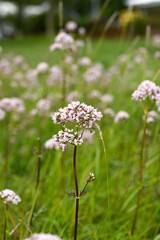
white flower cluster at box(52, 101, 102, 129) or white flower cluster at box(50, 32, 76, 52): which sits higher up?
white flower cluster at box(50, 32, 76, 52)

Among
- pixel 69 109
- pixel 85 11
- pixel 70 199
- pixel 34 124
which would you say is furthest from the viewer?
pixel 85 11

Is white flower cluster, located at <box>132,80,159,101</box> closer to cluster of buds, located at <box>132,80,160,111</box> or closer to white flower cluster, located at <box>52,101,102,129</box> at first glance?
cluster of buds, located at <box>132,80,160,111</box>

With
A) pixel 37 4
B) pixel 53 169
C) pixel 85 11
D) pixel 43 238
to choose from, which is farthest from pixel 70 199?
pixel 85 11

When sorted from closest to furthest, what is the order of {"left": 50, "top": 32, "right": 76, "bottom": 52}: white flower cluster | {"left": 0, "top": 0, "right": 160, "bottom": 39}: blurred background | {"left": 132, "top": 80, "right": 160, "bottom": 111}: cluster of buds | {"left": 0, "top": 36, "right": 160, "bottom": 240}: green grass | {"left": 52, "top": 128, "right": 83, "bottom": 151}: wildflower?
1. {"left": 52, "top": 128, "right": 83, "bottom": 151}: wildflower
2. {"left": 132, "top": 80, "right": 160, "bottom": 111}: cluster of buds
3. {"left": 0, "top": 36, "right": 160, "bottom": 240}: green grass
4. {"left": 50, "top": 32, "right": 76, "bottom": 52}: white flower cluster
5. {"left": 0, "top": 0, "right": 160, "bottom": 39}: blurred background

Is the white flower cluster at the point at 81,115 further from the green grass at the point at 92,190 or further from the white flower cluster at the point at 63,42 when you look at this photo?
the white flower cluster at the point at 63,42

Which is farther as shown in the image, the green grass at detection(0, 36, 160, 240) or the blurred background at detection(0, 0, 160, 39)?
the blurred background at detection(0, 0, 160, 39)

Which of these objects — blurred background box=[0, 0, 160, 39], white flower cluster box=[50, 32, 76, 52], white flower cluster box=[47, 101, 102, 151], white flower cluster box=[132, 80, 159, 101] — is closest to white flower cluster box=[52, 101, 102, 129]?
white flower cluster box=[47, 101, 102, 151]

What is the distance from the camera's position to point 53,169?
11.4 ft

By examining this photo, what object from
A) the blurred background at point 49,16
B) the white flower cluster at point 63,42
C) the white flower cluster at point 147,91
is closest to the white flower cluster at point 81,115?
the white flower cluster at point 147,91

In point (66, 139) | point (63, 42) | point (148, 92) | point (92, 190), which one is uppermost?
point (63, 42)

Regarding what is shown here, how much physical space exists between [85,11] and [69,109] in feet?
184

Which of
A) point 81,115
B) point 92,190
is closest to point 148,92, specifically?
point 81,115

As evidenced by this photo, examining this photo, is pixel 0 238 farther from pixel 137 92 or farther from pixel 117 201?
pixel 137 92

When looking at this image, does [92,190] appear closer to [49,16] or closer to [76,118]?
[76,118]
